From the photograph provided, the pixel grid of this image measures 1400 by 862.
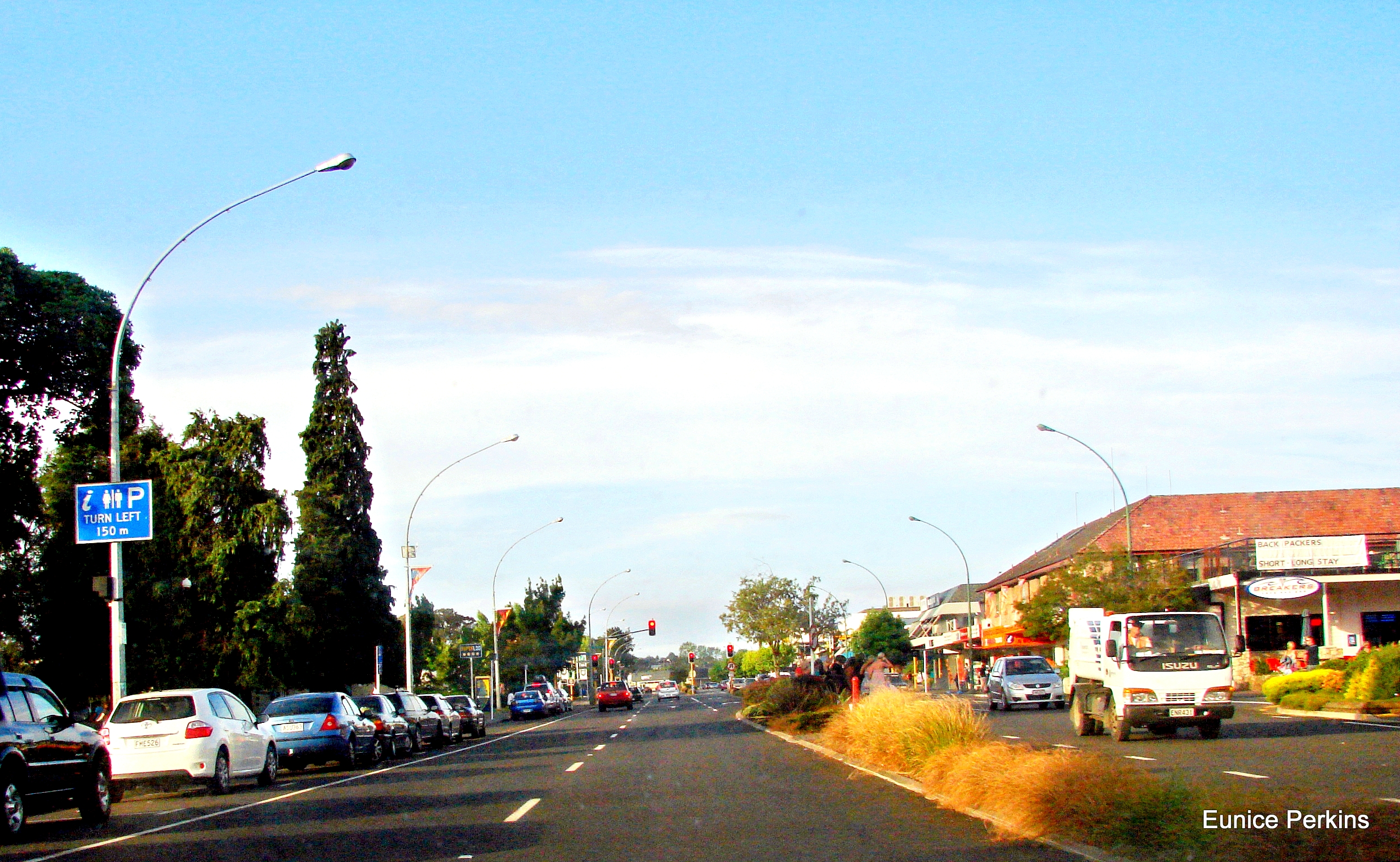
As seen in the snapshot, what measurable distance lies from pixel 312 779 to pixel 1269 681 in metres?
24.0

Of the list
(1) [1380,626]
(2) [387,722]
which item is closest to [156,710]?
(2) [387,722]

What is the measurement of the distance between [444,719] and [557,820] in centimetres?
2150

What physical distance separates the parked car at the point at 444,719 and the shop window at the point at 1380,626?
3478cm

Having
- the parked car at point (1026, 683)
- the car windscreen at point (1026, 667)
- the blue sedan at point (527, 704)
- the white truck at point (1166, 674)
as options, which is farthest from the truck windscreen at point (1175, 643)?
the blue sedan at point (527, 704)

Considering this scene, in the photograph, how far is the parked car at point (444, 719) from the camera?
1304 inches

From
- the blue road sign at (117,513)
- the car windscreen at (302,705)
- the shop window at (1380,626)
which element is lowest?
the shop window at (1380,626)

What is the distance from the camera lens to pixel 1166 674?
70.2 ft

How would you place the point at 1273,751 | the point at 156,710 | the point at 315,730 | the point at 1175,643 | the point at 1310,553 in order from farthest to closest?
the point at 1310,553
the point at 315,730
the point at 1175,643
the point at 156,710
the point at 1273,751

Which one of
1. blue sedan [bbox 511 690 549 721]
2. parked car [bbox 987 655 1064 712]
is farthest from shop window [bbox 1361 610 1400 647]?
blue sedan [bbox 511 690 549 721]

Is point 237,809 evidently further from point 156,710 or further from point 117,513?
point 117,513

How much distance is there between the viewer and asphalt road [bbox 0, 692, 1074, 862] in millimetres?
10555

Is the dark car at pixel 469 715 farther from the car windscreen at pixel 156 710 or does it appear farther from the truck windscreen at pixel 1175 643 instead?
the truck windscreen at pixel 1175 643

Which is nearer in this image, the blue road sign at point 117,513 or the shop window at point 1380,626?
the blue road sign at point 117,513

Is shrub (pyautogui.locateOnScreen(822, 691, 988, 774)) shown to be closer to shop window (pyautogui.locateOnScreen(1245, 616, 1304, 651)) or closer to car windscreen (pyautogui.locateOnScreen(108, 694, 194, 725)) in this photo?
car windscreen (pyautogui.locateOnScreen(108, 694, 194, 725))
